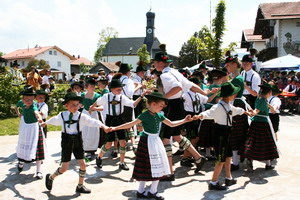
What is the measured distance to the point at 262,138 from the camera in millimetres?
5766

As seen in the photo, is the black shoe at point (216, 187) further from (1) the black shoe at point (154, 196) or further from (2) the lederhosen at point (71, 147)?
(2) the lederhosen at point (71, 147)

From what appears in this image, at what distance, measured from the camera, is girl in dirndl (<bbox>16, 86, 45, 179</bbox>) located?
18.6 ft

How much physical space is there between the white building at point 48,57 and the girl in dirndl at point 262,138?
2755 inches

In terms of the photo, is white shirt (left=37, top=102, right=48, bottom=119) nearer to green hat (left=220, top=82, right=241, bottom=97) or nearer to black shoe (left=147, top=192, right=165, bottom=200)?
black shoe (left=147, top=192, right=165, bottom=200)

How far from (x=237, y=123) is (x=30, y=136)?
4206 millimetres

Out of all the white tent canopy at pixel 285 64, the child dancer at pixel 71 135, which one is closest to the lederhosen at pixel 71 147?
the child dancer at pixel 71 135

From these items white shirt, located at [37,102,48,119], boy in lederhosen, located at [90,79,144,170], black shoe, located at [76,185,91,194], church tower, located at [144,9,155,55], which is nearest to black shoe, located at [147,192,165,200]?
black shoe, located at [76,185,91,194]

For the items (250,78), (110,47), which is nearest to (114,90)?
(250,78)

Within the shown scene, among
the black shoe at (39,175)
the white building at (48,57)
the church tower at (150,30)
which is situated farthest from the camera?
the church tower at (150,30)

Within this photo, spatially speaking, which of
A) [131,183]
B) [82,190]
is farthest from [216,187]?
[82,190]

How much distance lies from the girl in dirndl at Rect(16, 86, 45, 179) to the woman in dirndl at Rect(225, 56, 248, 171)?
3.87 meters

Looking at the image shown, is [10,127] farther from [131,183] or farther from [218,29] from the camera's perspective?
[218,29]

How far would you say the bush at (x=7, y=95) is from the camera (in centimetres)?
1313

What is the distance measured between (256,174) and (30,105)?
4709mm
